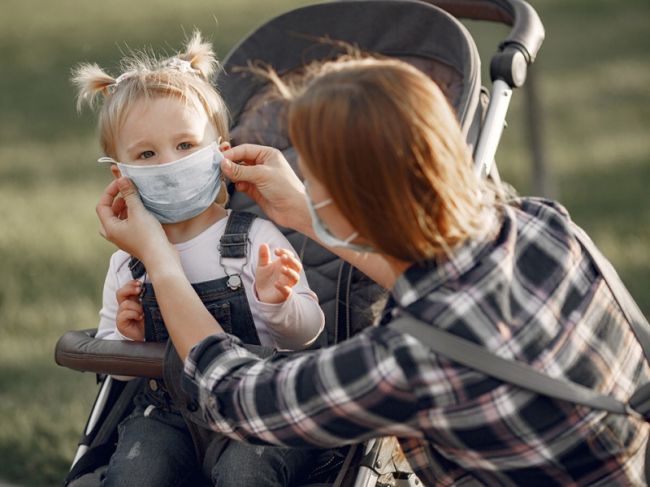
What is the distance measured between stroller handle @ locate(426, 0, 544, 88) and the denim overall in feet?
2.77

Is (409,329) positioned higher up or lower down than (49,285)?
higher up

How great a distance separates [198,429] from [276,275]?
0.48 m

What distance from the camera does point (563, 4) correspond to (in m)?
14.9

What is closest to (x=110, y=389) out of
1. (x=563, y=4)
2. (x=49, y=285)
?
(x=49, y=285)

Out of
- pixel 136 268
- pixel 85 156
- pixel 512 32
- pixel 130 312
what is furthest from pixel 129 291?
pixel 85 156

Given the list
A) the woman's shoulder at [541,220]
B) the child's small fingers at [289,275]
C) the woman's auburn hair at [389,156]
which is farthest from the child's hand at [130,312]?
the woman's shoulder at [541,220]

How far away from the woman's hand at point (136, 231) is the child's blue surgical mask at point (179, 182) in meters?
0.07

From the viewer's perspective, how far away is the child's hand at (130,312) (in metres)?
2.77

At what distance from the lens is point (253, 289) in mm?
2768

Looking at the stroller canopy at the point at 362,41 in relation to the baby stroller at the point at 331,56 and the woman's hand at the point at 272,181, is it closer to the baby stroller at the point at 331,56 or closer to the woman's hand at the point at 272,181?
the baby stroller at the point at 331,56

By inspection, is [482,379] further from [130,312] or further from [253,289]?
[130,312]

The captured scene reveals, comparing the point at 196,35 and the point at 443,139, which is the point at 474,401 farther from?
the point at 196,35

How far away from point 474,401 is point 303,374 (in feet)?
1.12

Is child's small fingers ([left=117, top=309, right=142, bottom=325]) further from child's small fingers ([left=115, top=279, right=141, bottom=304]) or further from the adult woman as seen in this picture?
the adult woman
